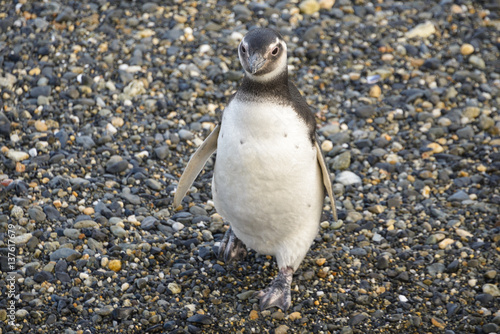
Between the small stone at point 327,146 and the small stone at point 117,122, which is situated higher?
the small stone at point 117,122

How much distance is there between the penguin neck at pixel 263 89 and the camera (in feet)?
11.3

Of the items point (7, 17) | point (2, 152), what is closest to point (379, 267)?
point (2, 152)

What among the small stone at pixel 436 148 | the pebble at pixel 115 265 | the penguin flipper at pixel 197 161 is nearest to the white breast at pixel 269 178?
the penguin flipper at pixel 197 161

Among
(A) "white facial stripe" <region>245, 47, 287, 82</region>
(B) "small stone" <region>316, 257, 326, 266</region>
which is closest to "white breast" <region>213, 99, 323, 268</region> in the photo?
(A) "white facial stripe" <region>245, 47, 287, 82</region>

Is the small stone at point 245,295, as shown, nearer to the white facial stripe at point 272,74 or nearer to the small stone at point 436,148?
the white facial stripe at point 272,74

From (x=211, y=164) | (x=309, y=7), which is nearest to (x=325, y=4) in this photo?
(x=309, y=7)

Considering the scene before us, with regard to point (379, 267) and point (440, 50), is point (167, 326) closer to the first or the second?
point (379, 267)

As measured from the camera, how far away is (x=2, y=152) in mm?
4805

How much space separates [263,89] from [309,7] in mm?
3620

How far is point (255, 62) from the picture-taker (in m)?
3.30

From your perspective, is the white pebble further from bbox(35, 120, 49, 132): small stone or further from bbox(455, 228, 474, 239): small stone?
bbox(455, 228, 474, 239): small stone

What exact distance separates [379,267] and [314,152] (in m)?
1.08

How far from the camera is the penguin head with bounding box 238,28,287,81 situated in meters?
3.32

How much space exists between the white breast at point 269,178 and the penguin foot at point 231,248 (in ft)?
0.86
